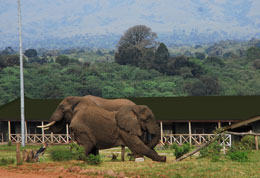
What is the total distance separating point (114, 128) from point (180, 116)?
16.4 metres

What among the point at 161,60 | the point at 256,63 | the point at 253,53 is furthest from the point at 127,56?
the point at 253,53

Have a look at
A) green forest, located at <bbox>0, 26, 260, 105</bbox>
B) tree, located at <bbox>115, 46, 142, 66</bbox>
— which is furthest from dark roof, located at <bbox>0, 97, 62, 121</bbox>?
tree, located at <bbox>115, 46, 142, 66</bbox>

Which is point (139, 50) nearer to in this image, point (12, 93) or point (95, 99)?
point (12, 93)

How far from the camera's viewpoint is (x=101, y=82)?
10525cm

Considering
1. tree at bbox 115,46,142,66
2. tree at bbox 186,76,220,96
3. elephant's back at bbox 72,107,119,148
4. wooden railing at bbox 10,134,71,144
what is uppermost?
tree at bbox 115,46,142,66

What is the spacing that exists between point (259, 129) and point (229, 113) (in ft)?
8.08

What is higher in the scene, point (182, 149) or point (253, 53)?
point (253, 53)

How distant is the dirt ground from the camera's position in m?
19.3

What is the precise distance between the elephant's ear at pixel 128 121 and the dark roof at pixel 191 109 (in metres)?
15.0

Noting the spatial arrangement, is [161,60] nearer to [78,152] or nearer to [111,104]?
[111,104]

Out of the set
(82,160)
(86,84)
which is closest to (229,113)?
(82,160)

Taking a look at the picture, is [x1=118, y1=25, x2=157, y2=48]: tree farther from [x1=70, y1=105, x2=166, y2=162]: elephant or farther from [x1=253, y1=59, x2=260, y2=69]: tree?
[x1=70, y1=105, x2=166, y2=162]: elephant

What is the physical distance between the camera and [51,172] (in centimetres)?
2023

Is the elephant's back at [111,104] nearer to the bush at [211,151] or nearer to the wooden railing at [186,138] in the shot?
the bush at [211,151]
